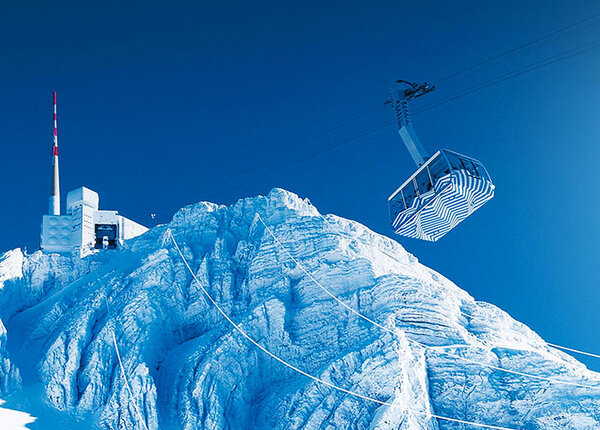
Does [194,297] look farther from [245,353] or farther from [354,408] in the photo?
[354,408]

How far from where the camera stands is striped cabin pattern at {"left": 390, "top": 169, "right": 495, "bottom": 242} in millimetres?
46531

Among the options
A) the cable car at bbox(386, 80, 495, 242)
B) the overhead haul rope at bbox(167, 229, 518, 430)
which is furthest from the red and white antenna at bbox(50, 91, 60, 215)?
the cable car at bbox(386, 80, 495, 242)

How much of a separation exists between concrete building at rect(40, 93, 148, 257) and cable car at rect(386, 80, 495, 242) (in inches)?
3145

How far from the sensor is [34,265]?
4486 inches

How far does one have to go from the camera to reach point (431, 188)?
47.5m

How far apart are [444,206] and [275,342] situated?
42.5m

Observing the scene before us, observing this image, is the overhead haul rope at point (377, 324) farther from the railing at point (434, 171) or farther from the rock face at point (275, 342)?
the railing at point (434, 171)

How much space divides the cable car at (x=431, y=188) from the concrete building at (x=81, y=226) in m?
79.9

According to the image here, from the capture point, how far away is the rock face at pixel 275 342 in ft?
238

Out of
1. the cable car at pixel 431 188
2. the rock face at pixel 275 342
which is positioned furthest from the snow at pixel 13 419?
the cable car at pixel 431 188

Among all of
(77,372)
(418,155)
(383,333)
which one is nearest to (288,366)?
(383,333)

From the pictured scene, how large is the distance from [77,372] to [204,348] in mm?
14539

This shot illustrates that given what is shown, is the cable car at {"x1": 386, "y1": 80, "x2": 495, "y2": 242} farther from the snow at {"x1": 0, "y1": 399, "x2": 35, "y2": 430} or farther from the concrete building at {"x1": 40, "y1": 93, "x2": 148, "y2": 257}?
the concrete building at {"x1": 40, "y1": 93, "x2": 148, "y2": 257}

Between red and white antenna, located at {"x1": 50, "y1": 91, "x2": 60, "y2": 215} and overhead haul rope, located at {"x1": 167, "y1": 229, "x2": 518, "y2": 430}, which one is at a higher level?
red and white antenna, located at {"x1": 50, "y1": 91, "x2": 60, "y2": 215}
